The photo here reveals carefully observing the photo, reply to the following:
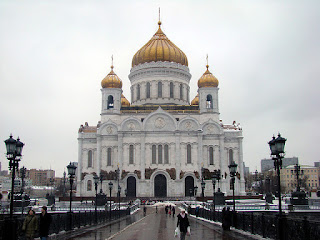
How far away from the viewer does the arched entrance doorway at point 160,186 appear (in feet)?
186

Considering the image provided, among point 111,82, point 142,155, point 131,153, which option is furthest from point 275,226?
point 111,82

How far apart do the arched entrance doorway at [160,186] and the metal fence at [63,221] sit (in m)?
25.9

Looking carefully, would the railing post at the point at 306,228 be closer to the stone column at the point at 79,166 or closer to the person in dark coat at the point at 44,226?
the person in dark coat at the point at 44,226

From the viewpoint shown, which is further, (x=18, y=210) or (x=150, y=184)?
(x=150, y=184)

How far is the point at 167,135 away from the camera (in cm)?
5862

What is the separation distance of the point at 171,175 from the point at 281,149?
1709 inches

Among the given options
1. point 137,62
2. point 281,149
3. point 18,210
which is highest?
point 137,62

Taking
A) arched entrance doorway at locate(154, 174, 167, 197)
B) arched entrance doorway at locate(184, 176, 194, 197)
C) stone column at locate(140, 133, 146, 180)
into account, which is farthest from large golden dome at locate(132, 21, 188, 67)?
arched entrance doorway at locate(184, 176, 194, 197)

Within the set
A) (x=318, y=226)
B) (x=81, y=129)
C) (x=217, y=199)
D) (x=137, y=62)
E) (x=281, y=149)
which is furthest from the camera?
(x=137, y=62)

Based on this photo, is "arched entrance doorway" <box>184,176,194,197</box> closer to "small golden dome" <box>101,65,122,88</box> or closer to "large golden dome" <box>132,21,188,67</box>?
"small golden dome" <box>101,65,122,88</box>

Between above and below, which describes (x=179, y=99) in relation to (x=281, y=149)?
above

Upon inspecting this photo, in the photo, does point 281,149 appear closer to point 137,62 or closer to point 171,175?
point 171,175

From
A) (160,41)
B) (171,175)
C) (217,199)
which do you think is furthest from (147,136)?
(217,199)

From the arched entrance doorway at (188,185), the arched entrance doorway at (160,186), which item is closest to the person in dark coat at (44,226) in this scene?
the arched entrance doorway at (160,186)
